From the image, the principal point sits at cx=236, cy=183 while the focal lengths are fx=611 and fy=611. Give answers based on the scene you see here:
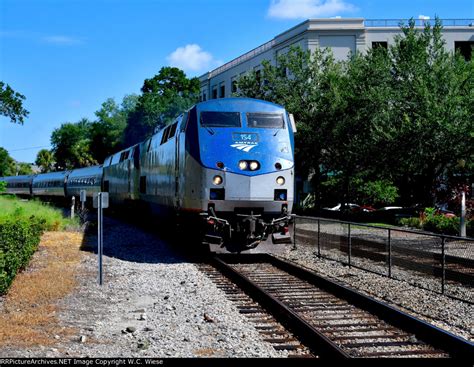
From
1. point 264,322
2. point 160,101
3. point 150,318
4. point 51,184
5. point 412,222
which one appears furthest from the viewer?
point 160,101

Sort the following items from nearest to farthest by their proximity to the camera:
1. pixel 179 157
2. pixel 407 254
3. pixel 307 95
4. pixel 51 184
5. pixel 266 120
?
pixel 407 254 < pixel 266 120 < pixel 179 157 < pixel 307 95 < pixel 51 184

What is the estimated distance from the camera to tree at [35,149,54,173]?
11488cm

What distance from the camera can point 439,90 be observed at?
90.1 feet

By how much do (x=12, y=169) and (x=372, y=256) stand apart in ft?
352

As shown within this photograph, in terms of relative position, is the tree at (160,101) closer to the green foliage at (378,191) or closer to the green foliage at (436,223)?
the green foliage at (378,191)

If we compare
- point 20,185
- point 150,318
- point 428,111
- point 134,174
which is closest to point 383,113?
point 428,111

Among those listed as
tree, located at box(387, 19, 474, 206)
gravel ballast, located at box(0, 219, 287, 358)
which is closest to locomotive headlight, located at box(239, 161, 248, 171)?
gravel ballast, located at box(0, 219, 287, 358)

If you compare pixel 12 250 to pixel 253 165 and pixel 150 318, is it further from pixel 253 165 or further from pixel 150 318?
pixel 253 165

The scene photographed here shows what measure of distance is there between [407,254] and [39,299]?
6.99 m

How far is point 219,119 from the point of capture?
14703mm

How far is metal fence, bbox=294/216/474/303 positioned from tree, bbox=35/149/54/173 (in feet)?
343

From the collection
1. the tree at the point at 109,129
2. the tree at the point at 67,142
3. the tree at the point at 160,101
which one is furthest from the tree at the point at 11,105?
the tree at the point at 67,142

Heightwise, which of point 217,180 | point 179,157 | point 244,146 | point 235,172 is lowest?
point 217,180

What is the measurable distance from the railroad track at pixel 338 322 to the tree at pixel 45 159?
108 m
